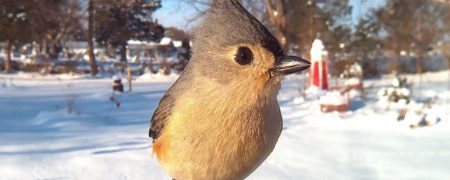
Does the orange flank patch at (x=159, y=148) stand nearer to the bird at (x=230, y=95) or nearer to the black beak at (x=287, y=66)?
the bird at (x=230, y=95)

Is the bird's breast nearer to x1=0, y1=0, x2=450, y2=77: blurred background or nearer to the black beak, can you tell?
the black beak

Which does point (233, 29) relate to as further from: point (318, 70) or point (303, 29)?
point (303, 29)

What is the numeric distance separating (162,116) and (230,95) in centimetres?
41

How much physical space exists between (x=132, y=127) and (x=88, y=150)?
148 cm

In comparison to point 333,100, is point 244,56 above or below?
above

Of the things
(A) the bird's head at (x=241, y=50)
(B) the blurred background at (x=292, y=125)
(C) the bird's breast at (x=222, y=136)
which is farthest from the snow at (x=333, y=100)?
(A) the bird's head at (x=241, y=50)

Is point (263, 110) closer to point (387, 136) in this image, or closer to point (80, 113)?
→ point (387, 136)

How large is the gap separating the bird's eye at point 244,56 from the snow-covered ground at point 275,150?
3.82 ft

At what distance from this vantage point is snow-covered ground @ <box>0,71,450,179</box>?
4.20 m

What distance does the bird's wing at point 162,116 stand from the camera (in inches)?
67.5

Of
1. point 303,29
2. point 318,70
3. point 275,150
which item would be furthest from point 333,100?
point 303,29

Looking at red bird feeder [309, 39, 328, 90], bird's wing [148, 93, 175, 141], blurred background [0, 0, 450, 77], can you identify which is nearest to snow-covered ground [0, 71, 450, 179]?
bird's wing [148, 93, 175, 141]

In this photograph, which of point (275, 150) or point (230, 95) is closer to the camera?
point (230, 95)

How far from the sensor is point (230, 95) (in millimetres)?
1461
